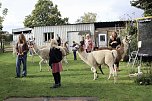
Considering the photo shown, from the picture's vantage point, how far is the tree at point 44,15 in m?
78.9

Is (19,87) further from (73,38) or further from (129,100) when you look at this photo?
(73,38)

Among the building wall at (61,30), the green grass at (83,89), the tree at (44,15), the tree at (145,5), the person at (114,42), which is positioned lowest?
the green grass at (83,89)

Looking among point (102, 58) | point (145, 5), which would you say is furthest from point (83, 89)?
point (145, 5)

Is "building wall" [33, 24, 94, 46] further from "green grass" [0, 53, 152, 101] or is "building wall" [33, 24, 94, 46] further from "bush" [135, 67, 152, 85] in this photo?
"bush" [135, 67, 152, 85]

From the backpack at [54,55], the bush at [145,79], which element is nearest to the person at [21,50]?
the backpack at [54,55]

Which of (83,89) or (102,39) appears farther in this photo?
(102,39)

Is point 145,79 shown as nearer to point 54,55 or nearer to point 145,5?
point 54,55

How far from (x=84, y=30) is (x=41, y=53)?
27.5 metres

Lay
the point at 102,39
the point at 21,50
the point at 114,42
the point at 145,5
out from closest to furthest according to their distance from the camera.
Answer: the point at 21,50 < the point at 114,42 < the point at 145,5 < the point at 102,39

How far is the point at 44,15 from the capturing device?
8019 centimetres

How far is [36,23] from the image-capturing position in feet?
260

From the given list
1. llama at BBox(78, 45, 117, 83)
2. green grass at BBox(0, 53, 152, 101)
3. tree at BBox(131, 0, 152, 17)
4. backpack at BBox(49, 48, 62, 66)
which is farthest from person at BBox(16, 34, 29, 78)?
tree at BBox(131, 0, 152, 17)

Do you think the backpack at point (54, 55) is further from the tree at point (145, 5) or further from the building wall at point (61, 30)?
the building wall at point (61, 30)

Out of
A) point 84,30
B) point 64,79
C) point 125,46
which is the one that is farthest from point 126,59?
point 84,30
